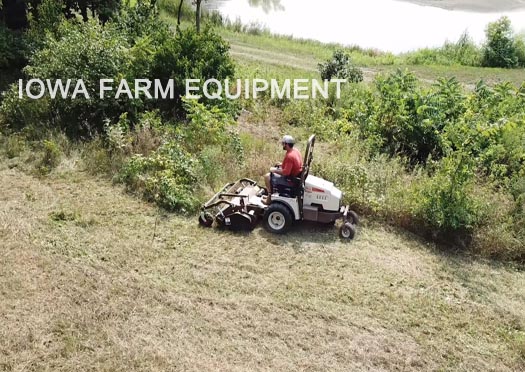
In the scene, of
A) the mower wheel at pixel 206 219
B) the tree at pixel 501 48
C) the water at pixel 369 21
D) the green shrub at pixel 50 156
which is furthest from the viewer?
the water at pixel 369 21

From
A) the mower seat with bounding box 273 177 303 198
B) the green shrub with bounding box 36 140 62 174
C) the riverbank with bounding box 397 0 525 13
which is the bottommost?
the green shrub with bounding box 36 140 62 174

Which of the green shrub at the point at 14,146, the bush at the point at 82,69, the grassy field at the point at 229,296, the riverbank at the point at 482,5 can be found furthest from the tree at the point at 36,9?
the riverbank at the point at 482,5

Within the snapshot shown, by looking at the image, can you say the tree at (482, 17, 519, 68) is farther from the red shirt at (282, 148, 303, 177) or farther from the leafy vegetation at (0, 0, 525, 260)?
the red shirt at (282, 148, 303, 177)

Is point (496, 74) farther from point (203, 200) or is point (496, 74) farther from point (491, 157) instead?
point (203, 200)

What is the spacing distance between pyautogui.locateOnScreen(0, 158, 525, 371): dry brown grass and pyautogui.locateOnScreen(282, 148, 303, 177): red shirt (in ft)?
2.98

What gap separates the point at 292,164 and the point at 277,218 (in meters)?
0.85

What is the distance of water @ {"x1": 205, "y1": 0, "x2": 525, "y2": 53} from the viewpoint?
2447cm

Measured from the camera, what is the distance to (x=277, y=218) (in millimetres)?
7625

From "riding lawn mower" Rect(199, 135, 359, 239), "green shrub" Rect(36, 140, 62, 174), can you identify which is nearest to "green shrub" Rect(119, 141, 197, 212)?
"riding lawn mower" Rect(199, 135, 359, 239)

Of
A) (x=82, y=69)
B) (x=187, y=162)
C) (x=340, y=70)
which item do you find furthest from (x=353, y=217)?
(x=340, y=70)

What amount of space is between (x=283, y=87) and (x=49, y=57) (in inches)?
207

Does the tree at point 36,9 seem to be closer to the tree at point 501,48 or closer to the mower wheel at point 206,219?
the mower wheel at point 206,219

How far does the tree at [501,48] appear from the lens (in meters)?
19.9

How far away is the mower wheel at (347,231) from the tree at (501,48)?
50.4 ft
